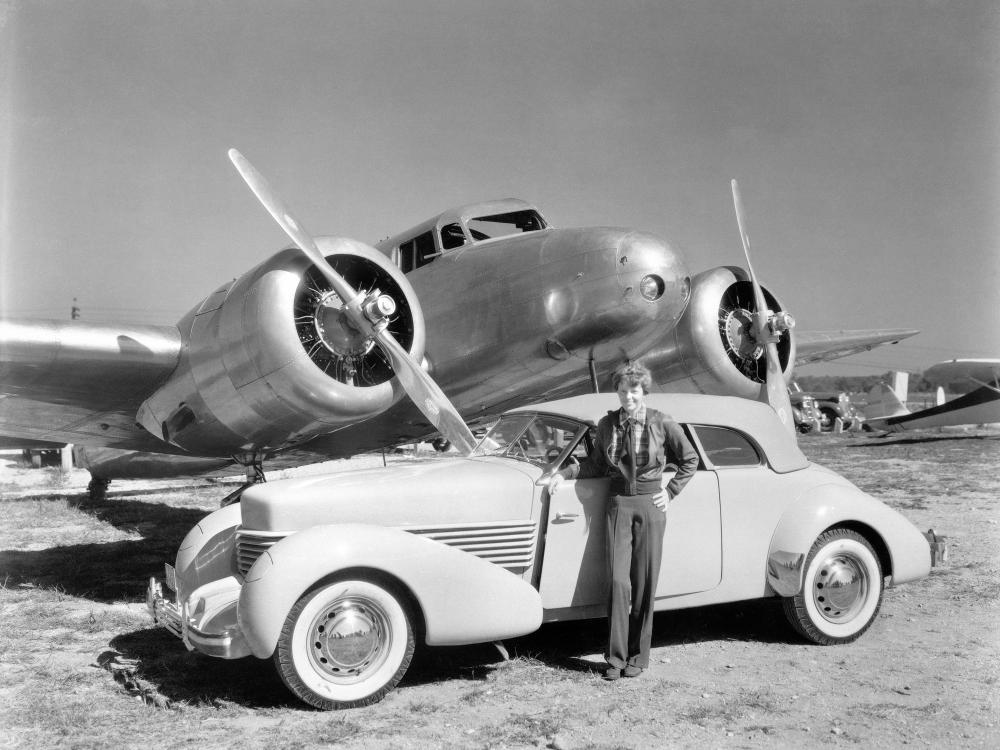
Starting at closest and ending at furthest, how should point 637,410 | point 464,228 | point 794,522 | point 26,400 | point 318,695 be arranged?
point 318,695, point 637,410, point 794,522, point 26,400, point 464,228

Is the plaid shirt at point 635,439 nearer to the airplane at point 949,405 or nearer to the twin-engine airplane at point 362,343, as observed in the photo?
the twin-engine airplane at point 362,343

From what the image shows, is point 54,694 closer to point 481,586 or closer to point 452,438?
point 481,586

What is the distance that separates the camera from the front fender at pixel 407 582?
392 centimetres

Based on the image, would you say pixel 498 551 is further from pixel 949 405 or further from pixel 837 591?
pixel 949 405

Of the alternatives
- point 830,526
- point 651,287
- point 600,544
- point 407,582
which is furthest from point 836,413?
point 407,582

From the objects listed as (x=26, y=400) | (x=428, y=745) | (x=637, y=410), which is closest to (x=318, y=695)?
(x=428, y=745)

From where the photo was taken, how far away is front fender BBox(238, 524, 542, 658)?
3920mm

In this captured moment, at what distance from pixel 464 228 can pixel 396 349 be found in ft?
6.88

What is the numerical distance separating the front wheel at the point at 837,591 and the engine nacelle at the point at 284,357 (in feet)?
12.1

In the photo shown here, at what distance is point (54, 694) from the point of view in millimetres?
4367

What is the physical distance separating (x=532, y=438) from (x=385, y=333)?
8.12 feet

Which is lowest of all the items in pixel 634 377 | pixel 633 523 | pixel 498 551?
pixel 498 551

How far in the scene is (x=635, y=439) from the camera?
4547 millimetres

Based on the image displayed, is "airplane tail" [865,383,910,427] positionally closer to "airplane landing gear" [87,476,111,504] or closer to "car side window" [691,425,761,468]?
"airplane landing gear" [87,476,111,504]
